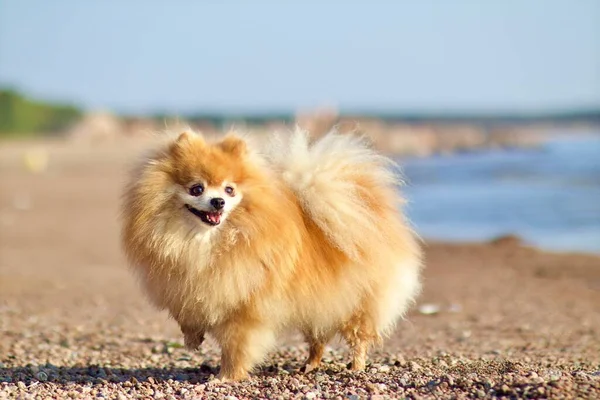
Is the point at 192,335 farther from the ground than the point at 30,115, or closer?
farther from the ground

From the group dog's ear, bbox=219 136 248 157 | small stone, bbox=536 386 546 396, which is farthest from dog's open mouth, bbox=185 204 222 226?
small stone, bbox=536 386 546 396

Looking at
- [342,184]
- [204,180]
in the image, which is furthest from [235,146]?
[342,184]

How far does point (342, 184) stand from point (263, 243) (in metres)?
0.74

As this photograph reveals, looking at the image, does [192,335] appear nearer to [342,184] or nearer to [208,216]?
[208,216]

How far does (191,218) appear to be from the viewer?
5.19m

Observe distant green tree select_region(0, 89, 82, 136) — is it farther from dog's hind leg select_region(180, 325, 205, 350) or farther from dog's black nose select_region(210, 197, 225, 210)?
dog's black nose select_region(210, 197, 225, 210)

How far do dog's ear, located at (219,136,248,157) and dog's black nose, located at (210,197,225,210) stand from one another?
0.43 metres

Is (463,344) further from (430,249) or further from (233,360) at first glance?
(430,249)

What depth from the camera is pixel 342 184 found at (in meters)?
5.62

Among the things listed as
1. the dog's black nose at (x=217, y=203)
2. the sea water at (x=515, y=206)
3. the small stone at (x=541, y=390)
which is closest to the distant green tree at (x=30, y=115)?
the sea water at (x=515, y=206)

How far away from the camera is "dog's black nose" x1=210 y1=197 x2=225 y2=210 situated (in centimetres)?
501

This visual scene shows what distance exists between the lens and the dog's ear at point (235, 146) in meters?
5.34

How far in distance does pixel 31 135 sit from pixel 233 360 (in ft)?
230

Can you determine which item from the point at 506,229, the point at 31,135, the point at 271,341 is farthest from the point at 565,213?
the point at 31,135
